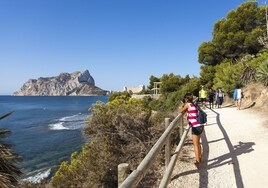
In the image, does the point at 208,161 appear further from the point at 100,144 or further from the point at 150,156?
the point at 100,144

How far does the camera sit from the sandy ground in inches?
238

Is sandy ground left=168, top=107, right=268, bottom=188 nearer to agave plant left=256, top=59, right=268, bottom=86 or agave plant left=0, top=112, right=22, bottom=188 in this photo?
agave plant left=0, top=112, right=22, bottom=188

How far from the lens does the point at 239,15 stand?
40.2 metres

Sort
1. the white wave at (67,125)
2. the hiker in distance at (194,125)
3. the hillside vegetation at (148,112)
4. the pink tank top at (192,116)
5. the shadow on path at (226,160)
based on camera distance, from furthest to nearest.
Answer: the white wave at (67,125) < the hillside vegetation at (148,112) < the pink tank top at (192,116) < the hiker in distance at (194,125) < the shadow on path at (226,160)

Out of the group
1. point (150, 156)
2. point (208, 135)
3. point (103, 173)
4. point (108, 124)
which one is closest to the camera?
point (150, 156)

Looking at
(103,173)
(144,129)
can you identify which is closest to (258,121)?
(144,129)


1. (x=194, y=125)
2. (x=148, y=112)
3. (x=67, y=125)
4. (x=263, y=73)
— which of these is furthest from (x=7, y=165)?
(x=67, y=125)

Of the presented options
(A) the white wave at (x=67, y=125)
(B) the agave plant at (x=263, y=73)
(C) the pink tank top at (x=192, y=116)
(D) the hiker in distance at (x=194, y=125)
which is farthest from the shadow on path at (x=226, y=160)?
(A) the white wave at (x=67, y=125)

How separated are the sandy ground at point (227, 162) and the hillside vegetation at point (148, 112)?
780mm

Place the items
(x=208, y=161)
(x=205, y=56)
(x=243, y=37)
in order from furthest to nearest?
(x=205, y=56), (x=243, y=37), (x=208, y=161)

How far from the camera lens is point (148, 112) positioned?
1631 centimetres

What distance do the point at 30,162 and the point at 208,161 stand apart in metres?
23.1

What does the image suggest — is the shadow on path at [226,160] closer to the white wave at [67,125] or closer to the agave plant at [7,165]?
the agave plant at [7,165]

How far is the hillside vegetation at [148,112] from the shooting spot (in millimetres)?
9875
